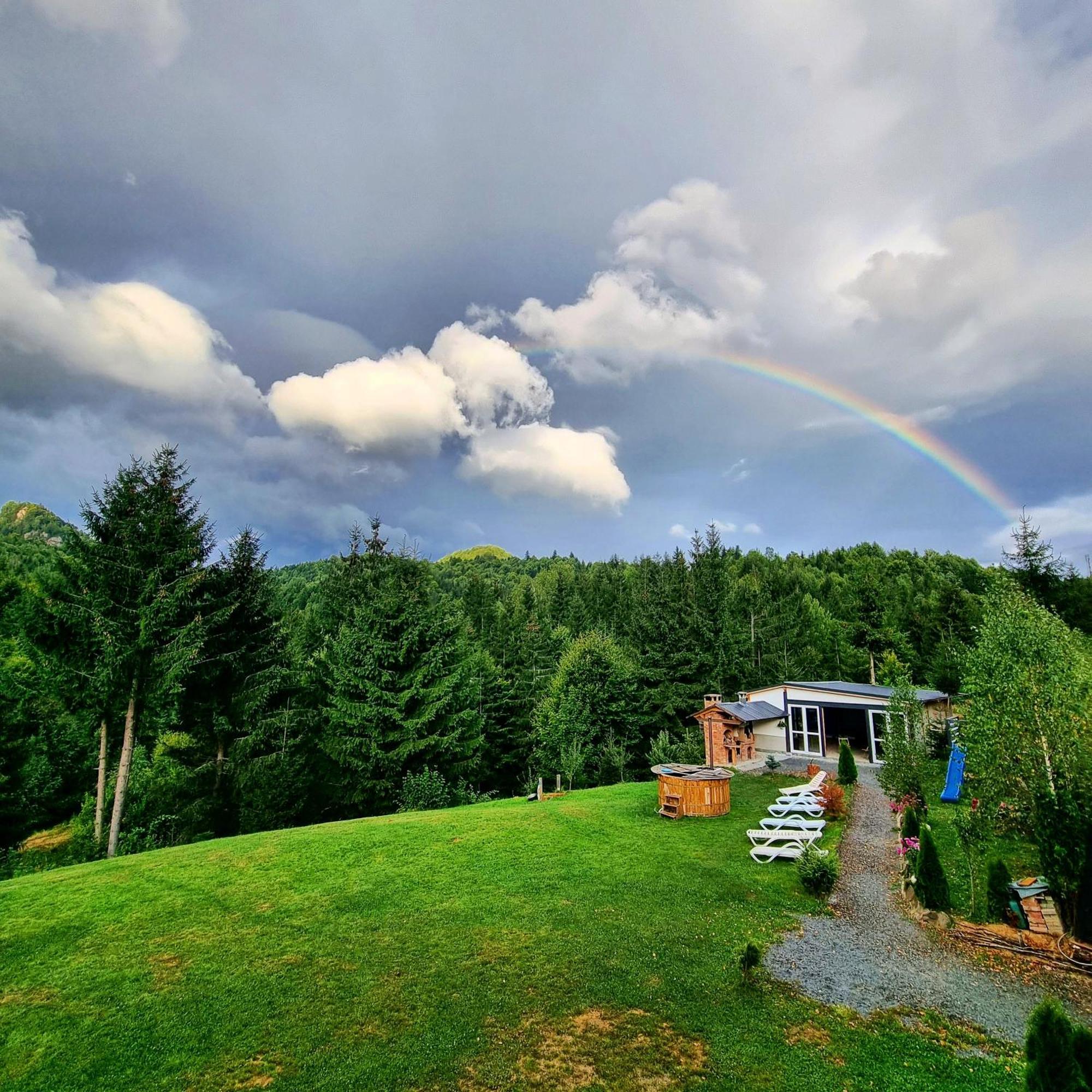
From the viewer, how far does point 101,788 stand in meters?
20.5

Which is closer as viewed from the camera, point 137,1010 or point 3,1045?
point 3,1045

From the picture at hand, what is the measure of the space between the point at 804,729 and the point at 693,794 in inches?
601

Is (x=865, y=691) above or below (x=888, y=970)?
above

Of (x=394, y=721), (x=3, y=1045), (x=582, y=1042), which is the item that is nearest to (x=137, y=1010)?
(x=3, y=1045)

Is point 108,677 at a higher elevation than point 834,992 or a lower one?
higher

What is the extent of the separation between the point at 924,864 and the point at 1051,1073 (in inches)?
275

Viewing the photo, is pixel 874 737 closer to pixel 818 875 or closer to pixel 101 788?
pixel 818 875

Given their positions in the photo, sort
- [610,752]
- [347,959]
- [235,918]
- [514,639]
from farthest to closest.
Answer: [514,639], [610,752], [235,918], [347,959]

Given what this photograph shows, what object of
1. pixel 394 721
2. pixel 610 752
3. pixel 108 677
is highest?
pixel 108 677

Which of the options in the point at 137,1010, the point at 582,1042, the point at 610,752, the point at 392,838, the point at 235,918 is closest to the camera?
the point at 582,1042

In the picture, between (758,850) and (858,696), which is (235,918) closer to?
(758,850)

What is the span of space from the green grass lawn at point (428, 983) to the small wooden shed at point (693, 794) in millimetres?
3689

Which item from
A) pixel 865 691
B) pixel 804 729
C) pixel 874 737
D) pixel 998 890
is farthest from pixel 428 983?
pixel 865 691

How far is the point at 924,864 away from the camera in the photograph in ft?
34.2
